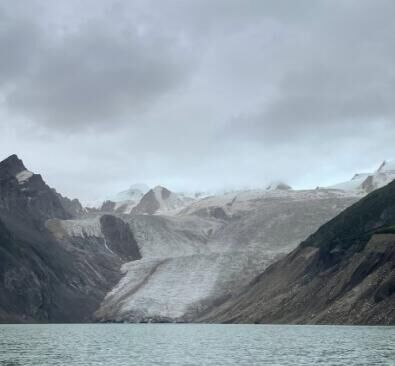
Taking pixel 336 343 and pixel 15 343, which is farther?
pixel 15 343

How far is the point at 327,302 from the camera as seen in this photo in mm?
187625

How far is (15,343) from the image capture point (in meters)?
110

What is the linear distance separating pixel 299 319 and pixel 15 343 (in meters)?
95.5

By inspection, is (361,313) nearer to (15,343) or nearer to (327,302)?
(327,302)

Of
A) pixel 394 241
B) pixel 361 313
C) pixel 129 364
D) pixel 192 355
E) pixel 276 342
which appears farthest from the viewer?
pixel 394 241

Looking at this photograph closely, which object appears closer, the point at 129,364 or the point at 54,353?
the point at 129,364

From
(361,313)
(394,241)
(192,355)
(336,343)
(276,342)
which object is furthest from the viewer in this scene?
(394,241)

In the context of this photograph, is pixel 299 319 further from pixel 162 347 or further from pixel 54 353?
pixel 54 353

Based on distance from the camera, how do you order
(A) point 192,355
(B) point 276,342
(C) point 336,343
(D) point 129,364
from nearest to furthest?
(D) point 129,364
(A) point 192,355
(C) point 336,343
(B) point 276,342

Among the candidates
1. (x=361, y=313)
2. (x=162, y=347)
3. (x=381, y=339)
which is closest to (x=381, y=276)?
(x=361, y=313)

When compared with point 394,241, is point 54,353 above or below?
below

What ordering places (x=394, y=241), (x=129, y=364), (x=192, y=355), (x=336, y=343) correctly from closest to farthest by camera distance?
1. (x=129, y=364)
2. (x=192, y=355)
3. (x=336, y=343)
4. (x=394, y=241)

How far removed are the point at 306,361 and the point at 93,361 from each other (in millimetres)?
21391

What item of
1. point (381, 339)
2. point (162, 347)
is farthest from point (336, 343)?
point (162, 347)
